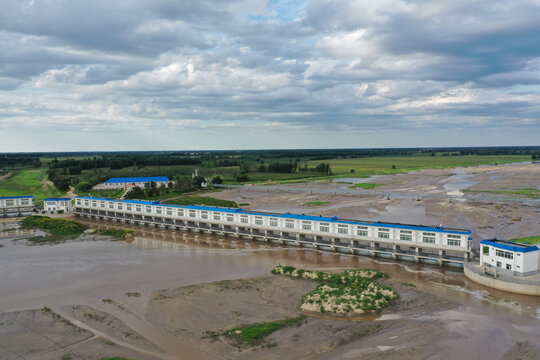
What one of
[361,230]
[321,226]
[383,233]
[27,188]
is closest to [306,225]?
[321,226]

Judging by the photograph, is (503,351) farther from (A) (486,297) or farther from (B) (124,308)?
A: (B) (124,308)

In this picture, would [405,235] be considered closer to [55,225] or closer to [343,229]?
[343,229]

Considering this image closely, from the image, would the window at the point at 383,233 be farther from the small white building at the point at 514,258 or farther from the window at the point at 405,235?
the small white building at the point at 514,258

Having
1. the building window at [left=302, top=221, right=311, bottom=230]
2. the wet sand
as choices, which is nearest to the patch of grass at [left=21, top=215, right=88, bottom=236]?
the wet sand

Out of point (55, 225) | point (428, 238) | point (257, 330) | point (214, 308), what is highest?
point (428, 238)

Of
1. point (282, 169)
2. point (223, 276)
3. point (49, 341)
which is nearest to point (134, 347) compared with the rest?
point (49, 341)

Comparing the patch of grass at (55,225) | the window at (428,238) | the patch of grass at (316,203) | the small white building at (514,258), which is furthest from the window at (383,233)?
the patch of grass at (55,225)

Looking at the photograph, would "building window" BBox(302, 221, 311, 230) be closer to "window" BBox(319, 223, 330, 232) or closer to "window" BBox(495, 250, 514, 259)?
"window" BBox(319, 223, 330, 232)
